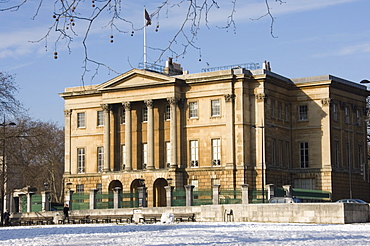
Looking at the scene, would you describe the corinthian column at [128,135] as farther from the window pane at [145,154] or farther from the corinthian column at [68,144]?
the corinthian column at [68,144]

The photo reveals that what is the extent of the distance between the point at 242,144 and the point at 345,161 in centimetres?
1317

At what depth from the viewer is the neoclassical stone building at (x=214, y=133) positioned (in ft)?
265

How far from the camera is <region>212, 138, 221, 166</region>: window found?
81.1 meters

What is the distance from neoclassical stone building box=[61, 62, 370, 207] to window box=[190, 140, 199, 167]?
94 millimetres

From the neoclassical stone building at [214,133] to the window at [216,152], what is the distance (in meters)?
0.09

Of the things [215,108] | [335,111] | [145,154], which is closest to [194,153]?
[215,108]

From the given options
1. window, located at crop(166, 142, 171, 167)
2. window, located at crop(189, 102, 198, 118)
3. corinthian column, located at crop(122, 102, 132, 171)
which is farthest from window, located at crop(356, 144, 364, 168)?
corinthian column, located at crop(122, 102, 132, 171)

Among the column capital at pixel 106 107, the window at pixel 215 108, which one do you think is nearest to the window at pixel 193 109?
the window at pixel 215 108

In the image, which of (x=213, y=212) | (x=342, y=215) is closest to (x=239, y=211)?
(x=213, y=212)

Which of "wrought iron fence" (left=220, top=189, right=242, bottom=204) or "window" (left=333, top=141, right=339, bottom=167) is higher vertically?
"window" (left=333, top=141, right=339, bottom=167)

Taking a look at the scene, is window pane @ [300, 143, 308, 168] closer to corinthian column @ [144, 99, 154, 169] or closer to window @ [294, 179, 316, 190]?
window @ [294, 179, 316, 190]

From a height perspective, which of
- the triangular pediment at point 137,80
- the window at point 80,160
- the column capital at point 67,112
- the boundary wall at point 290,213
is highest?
the triangular pediment at point 137,80

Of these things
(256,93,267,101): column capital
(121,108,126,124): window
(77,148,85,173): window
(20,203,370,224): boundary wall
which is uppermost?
(256,93,267,101): column capital

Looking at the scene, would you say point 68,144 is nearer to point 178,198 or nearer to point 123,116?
point 123,116
